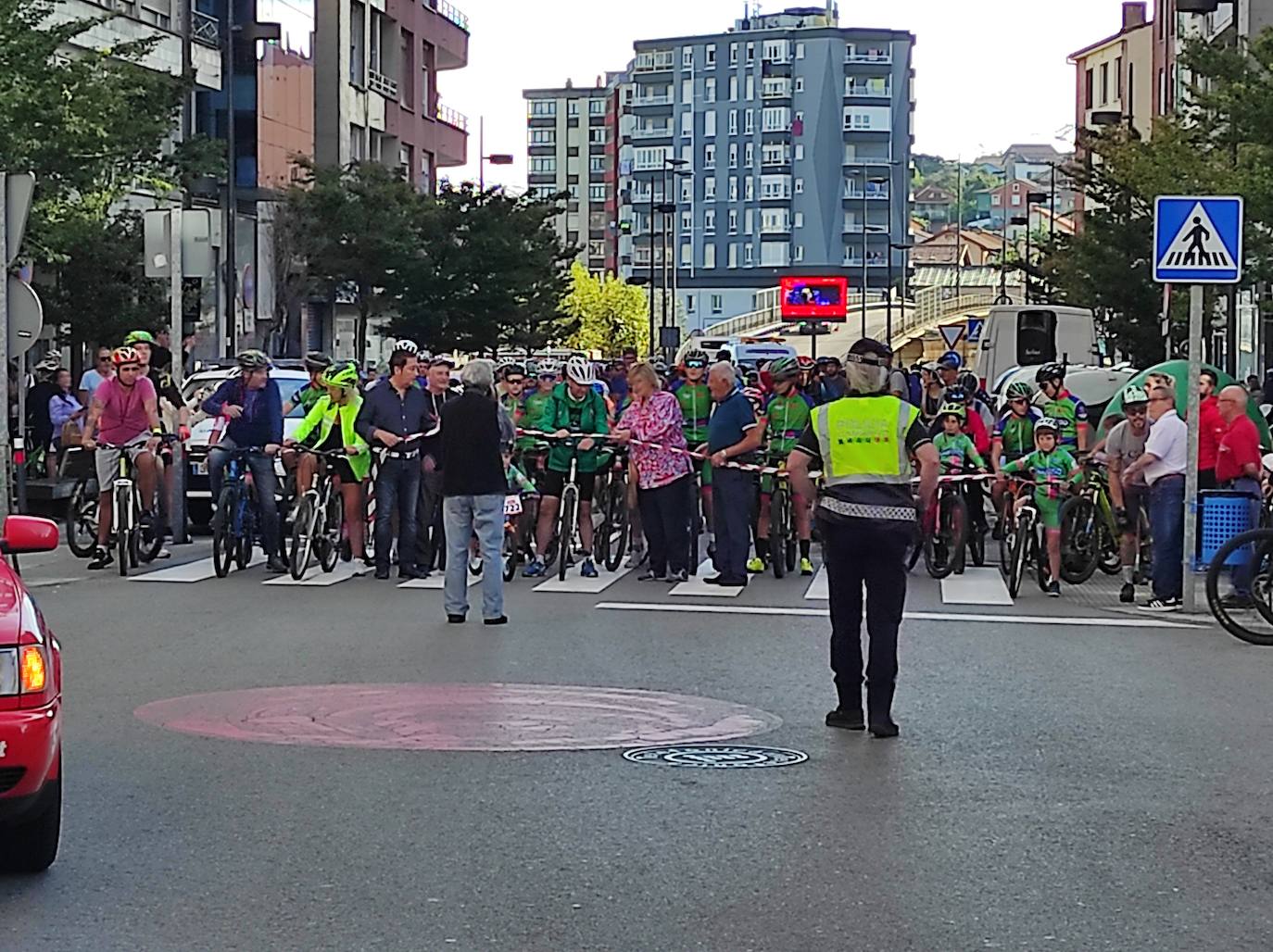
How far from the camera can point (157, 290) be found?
35.7 m

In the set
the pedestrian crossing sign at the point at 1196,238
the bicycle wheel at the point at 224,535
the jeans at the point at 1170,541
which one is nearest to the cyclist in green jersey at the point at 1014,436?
the jeans at the point at 1170,541

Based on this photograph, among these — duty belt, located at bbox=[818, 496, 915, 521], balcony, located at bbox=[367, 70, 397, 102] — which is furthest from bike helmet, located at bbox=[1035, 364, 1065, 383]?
balcony, located at bbox=[367, 70, 397, 102]

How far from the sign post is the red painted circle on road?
654 centimetres

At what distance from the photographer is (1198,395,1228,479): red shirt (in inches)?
701

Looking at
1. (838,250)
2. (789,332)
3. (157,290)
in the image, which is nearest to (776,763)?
(157,290)

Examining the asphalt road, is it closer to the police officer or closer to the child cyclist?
the police officer

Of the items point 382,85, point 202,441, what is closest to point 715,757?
point 202,441

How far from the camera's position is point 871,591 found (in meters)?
→ 10.9

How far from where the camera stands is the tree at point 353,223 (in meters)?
52.0

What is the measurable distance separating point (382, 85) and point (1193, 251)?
54.4 m

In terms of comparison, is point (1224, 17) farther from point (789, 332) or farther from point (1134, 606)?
point (789, 332)

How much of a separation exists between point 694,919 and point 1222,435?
11559 millimetres

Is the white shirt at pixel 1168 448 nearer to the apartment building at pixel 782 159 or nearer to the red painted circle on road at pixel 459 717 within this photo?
the red painted circle on road at pixel 459 717

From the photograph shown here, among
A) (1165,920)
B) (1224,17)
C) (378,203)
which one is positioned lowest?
(1165,920)
